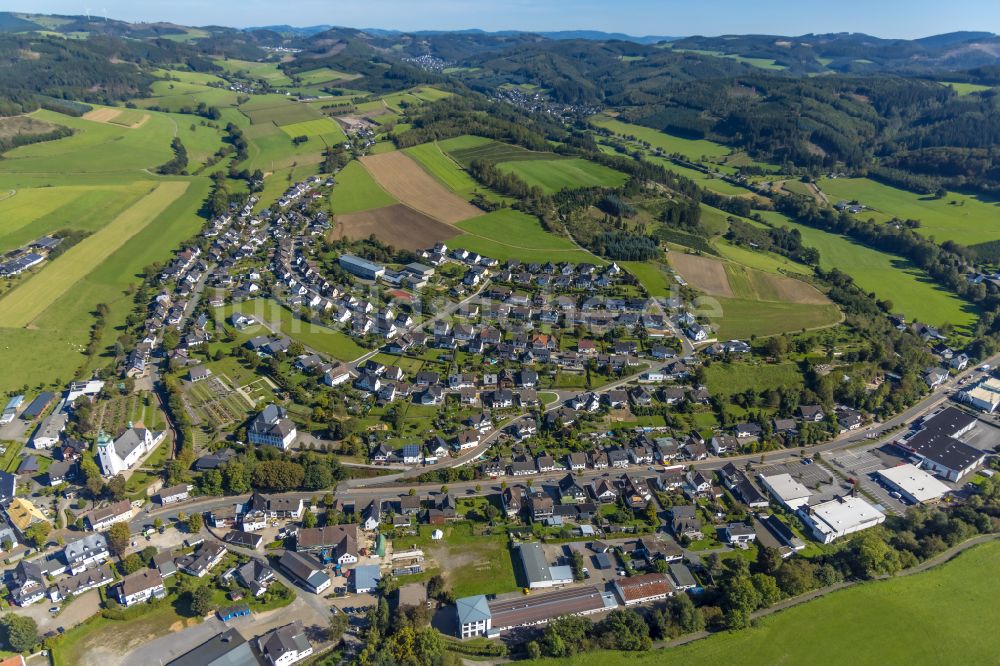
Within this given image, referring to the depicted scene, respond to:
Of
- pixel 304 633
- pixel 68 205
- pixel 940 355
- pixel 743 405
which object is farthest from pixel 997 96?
pixel 68 205

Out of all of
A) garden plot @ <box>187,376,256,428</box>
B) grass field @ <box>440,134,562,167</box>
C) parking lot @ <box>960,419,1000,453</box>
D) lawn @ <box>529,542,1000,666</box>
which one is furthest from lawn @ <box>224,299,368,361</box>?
grass field @ <box>440,134,562,167</box>

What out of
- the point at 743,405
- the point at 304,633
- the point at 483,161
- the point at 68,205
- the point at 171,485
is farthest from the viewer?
the point at 483,161

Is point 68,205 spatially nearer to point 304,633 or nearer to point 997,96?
point 304,633

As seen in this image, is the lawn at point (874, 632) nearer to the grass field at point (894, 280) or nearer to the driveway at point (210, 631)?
the driveway at point (210, 631)

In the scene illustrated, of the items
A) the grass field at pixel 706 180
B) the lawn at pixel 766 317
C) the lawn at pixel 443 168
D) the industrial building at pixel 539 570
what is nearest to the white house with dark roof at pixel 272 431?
the industrial building at pixel 539 570

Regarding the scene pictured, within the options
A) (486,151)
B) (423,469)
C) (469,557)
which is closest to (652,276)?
(423,469)

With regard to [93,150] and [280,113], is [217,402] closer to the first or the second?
[93,150]

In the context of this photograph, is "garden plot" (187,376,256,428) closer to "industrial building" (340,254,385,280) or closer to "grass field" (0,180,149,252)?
"industrial building" (340,254,385,280)
